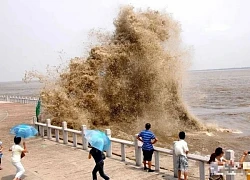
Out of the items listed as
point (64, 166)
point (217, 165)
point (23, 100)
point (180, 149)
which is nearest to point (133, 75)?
point (64, 166)

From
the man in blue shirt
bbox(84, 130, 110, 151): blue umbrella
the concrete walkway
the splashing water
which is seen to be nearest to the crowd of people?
the man in blue shirt

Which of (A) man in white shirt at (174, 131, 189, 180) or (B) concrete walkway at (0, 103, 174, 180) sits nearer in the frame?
(A) man in white shirt at (174, 131, 189, 180)

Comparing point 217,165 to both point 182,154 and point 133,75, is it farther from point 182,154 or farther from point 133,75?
point 133,75

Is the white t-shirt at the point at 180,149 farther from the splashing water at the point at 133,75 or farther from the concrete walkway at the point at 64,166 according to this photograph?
the splashing water at the point at 133,75

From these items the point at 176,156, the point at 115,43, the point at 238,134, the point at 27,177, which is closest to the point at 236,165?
the point at 176,156

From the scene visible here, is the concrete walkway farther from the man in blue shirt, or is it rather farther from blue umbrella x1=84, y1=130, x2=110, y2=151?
blue umbrella x1=84, y1=130, x2=110, y2=151

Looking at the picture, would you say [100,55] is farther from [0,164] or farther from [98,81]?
[0,164]

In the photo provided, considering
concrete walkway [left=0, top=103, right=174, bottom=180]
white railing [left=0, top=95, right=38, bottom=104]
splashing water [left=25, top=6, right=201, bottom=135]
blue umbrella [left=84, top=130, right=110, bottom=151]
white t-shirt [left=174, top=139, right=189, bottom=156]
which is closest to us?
blue umbrella [left=84, top=130, right=110, bottom=151]

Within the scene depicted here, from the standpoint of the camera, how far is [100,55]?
20.5 m

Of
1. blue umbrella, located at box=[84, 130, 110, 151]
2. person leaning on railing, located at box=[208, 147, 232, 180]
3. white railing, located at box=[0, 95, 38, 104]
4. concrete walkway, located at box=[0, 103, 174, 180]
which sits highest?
white railing, located at box=[0, 95, 38, 104]

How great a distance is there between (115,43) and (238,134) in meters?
8.38

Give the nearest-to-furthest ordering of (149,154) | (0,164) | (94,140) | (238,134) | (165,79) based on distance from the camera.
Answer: (94,140) < (149,154) < (0,164) < (238,134) < (165,79)

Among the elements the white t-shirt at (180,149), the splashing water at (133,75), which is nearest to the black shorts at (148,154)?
the white t-shirt at (180,149)

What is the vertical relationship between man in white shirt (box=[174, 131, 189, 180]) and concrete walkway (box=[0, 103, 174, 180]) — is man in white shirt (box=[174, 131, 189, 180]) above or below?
above
